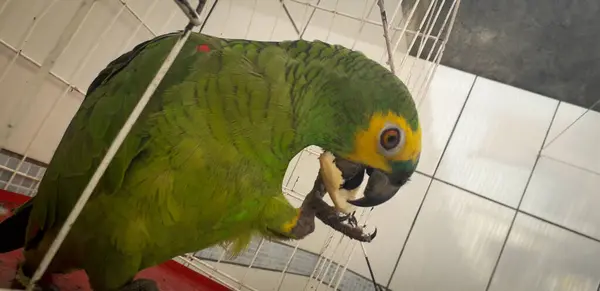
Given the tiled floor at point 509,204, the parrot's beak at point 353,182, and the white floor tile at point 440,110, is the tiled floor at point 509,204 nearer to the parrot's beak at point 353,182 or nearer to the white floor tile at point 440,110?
the white floor tile at point 440,110

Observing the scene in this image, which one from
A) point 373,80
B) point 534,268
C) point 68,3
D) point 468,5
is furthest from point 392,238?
point 68,3

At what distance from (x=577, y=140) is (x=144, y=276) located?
3.47ft

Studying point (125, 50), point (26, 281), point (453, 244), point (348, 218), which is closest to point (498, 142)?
point (453, 244)

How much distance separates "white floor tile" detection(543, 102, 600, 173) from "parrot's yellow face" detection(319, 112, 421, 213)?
83cm

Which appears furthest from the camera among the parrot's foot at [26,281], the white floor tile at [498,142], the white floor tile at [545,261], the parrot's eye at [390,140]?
the white floor tile at [498,142]

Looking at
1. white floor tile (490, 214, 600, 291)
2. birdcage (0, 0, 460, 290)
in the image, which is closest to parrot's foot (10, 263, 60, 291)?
birdcage (0, 0, 460, 290)

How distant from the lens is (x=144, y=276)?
759 mm

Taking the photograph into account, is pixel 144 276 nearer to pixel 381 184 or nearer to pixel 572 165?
pixel 381 184

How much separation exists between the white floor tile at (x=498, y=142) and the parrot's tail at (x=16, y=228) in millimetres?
985

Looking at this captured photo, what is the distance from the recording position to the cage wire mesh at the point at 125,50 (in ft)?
2.75

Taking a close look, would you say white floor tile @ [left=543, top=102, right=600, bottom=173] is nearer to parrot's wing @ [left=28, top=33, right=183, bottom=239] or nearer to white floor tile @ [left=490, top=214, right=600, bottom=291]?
white floor tile @ [left=490, top=214, right=600, bottom=291]

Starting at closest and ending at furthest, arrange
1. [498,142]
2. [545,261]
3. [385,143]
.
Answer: [385,143], [545,261], [498,142]

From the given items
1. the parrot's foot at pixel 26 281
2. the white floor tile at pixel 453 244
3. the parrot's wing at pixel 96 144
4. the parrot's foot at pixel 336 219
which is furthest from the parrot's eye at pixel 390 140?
the white floor tile at pixel 453 244

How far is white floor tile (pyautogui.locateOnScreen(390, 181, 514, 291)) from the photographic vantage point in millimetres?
1263
